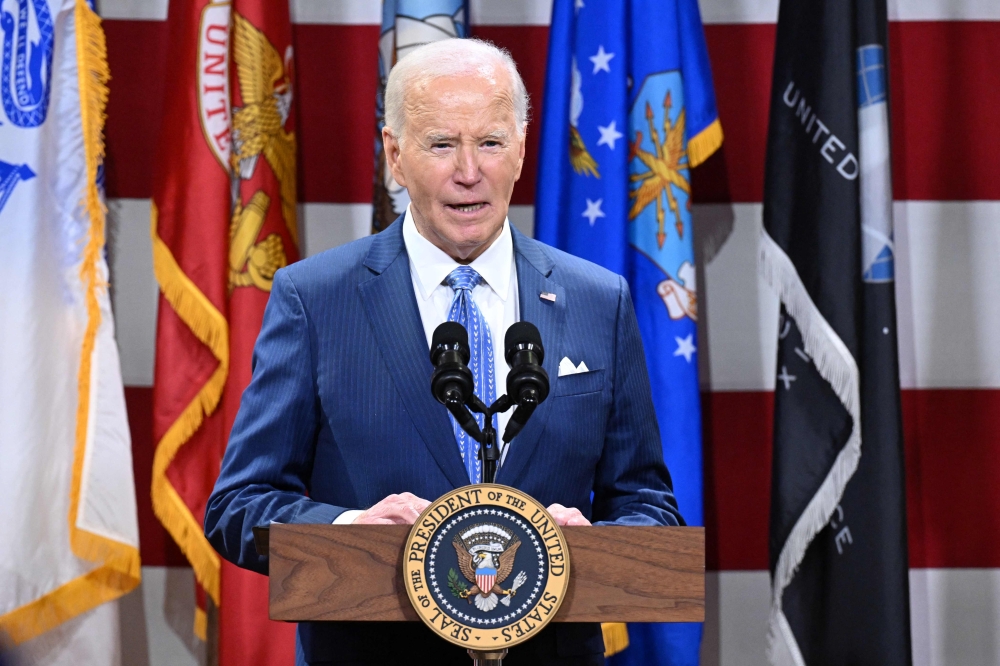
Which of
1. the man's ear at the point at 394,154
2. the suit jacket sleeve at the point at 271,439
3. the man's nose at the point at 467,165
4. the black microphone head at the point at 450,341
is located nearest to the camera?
the black microphone head at the point at 450,341

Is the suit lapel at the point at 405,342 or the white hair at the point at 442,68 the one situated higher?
the white hair at the point at 442,68

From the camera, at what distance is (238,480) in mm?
1473

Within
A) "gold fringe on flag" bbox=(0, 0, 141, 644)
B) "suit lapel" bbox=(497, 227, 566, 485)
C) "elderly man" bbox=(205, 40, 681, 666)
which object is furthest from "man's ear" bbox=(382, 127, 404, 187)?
"gold fringe on flag" bbox=(0, 0, 141, 644)

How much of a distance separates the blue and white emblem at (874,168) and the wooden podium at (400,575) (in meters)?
1.82

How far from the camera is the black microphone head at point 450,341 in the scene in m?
→ 1.21

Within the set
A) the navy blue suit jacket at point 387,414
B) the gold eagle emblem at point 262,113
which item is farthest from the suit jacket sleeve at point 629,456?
the gold eagle emblem at point 262,113

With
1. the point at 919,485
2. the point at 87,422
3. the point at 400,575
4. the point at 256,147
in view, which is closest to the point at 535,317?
the point at 400,575

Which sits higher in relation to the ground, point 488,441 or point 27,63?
point 27,63

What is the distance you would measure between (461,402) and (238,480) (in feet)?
1.45

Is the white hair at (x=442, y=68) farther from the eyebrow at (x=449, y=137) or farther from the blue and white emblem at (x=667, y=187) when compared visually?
the blue and white emblem at (x=667, y=187)

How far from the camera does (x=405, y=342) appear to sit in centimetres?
155

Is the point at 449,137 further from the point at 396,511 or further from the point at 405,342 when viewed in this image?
the point at 396,511

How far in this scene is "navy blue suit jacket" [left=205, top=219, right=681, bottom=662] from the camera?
1.48 metres

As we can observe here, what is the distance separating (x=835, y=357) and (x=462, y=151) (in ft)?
4.99
